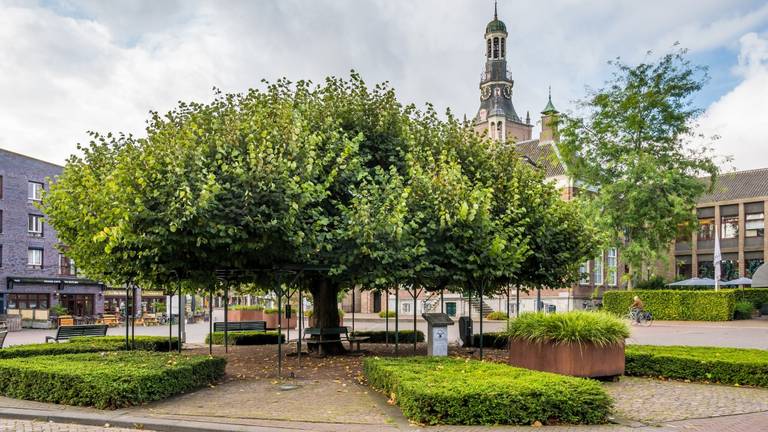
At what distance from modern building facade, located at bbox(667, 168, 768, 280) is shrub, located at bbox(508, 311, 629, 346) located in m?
46.4

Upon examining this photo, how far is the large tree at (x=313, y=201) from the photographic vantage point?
44.5ft

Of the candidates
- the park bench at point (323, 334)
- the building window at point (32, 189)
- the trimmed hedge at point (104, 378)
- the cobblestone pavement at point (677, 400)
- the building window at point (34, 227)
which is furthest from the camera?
the building window at point (34, 227)

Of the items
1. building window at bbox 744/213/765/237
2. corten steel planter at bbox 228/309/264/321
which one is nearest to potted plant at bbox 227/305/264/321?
corten steel planter at bbox 228/309/264/321

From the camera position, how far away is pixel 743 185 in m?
59.9

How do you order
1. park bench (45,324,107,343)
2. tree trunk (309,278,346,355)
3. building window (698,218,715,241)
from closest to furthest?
tree trunk (309,278,346,355)
park bench (45,324,107,343)
building window (698,218,715,241)

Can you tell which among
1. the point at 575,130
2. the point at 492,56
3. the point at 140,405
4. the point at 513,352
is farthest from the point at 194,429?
the point at 492,56

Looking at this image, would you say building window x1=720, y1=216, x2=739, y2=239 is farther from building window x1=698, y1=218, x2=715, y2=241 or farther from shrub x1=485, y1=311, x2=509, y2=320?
shrub x1=485, y1=311, x2=509, y2=320

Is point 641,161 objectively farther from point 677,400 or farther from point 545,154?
point 677,400

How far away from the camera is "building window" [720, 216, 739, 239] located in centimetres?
5953

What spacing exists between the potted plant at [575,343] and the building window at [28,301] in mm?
44460

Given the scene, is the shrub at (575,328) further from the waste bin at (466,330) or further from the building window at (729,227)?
the building window at (729,227)

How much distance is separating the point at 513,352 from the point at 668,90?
99.7ft

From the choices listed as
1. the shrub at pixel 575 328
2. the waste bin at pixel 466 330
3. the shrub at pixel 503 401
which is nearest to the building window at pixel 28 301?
the waste bin at pixel 466 330

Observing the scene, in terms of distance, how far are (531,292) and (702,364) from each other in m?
34.8
